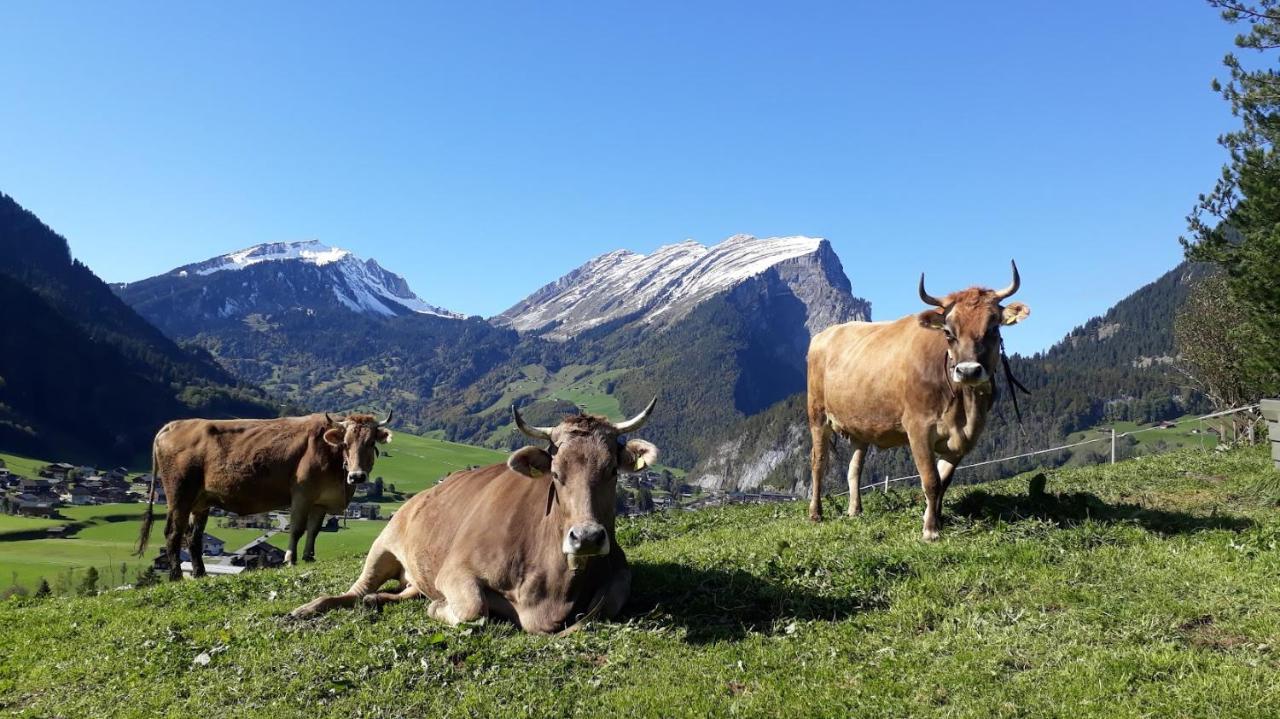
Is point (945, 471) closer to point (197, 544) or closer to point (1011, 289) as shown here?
point (1011, 289)

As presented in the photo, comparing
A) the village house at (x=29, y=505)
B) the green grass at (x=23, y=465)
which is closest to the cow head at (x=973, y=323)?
the village house at (x=29, y=505)

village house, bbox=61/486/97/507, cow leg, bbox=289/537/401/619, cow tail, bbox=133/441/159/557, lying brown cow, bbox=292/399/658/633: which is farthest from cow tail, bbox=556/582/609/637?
village house, bbox=61/486/97/507

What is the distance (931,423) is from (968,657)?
16.5 ft

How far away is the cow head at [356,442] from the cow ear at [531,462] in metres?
9.61

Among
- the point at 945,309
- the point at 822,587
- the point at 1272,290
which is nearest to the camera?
the point at 822,587

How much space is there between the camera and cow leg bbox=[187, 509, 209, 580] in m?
16.8

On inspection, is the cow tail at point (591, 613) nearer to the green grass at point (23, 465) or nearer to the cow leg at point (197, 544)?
the cow leg at point (197, 544)

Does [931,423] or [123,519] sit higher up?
[931,423]

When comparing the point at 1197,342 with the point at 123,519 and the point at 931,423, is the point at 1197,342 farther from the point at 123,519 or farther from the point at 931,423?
the point at 123,519

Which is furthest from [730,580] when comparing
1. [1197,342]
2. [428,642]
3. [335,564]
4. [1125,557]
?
[1197,342]

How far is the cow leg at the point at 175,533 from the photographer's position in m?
16.6

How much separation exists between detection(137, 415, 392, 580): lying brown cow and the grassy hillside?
5.89 metres

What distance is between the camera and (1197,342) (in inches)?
1548

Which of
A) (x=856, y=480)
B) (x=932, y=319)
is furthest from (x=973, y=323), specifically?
(x=856, y=480)
